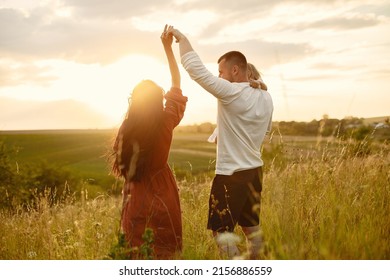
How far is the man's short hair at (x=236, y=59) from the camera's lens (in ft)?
12.8

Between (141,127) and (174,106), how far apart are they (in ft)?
1.11

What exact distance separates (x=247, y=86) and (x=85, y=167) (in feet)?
144

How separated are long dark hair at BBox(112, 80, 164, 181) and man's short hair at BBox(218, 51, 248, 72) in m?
0.68

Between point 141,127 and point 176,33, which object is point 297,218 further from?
point 176,33

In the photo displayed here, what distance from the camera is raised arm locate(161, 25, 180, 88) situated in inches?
148

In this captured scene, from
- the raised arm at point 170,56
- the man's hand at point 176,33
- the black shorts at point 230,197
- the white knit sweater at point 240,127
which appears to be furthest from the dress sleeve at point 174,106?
the black shorts at point 230,197

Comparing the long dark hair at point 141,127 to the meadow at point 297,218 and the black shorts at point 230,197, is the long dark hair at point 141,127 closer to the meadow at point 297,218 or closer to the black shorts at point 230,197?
the meadow at point 297,218

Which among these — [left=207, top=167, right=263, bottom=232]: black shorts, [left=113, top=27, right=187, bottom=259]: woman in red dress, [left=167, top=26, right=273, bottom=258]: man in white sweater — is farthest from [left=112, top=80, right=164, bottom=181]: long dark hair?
[left=207, top=167, right=263, bottom=232]: black shorts

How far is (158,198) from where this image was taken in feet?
12.2

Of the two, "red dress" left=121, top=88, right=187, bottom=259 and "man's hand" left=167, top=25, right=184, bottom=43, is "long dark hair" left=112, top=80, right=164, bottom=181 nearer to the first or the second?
"red dress" left=121, top=88, right=187, bottom=259

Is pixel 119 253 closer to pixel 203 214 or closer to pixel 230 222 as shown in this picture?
pixel 230 222
